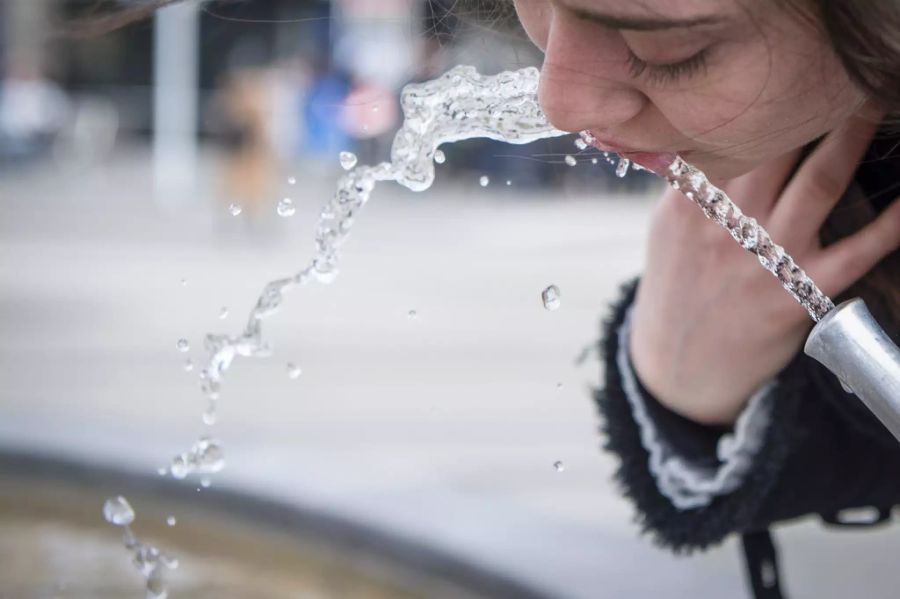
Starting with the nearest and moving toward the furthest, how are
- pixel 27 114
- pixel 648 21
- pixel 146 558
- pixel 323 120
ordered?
pixel 648 21 < pixel 146 558 < pixel 323 120 < pixel 27 114

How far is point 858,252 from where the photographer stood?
936 mm

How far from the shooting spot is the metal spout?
2.28 ft

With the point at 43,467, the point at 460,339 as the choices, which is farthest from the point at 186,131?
the point at 43,467

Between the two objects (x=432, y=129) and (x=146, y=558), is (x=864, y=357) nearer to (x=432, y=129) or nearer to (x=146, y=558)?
(x=432, y=129)

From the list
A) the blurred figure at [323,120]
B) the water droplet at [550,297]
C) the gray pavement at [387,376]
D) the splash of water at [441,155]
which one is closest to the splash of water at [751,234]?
the splash of water at [441,155]

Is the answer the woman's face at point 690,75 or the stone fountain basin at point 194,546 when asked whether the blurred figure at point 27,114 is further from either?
the woman's face at point 690,75

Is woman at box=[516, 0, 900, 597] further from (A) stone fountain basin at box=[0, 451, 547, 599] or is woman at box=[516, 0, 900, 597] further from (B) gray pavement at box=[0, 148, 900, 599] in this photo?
(A) stone fountain basin at box=[0, 451, 547, 599]

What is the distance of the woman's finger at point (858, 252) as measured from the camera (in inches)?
36.4

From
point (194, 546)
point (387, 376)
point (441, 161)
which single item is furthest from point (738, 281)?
point (387, 376)

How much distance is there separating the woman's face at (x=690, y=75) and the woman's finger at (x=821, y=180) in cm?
12

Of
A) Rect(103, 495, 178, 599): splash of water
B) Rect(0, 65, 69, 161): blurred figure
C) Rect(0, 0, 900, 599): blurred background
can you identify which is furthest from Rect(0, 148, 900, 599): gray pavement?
Rect(0, 65, 69, 161): blurred figure

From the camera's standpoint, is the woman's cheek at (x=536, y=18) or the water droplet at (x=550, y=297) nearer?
the woman's cheek at (x=536, y=18)

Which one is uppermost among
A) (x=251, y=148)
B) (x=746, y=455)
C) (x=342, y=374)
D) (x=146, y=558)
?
(x=746, y=455)

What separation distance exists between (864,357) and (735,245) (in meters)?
0.38
